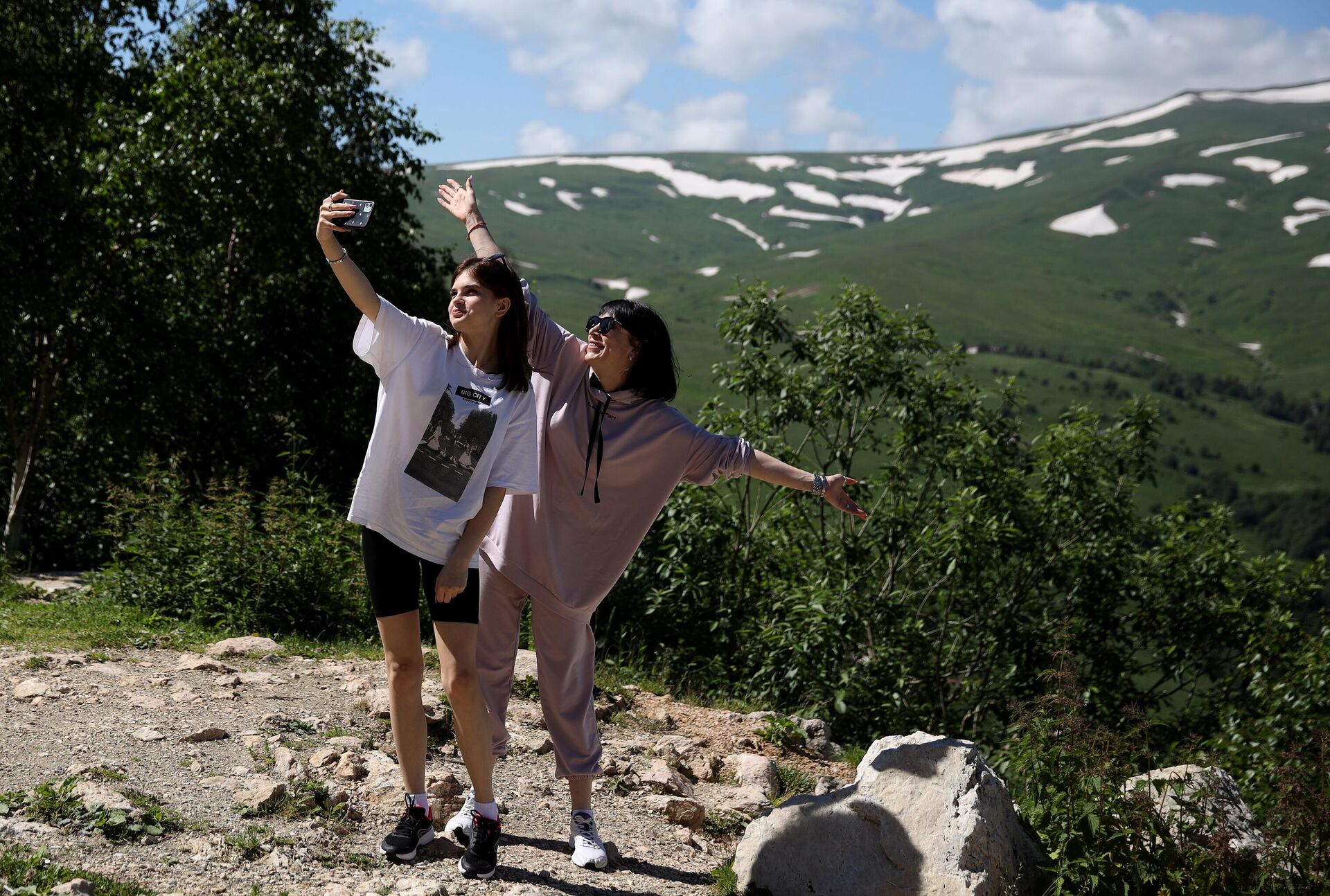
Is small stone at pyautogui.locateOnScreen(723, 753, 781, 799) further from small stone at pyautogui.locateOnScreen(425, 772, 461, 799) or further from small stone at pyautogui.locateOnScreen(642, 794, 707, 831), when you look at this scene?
small stone at pyautogui.locateOnScreen(425, 772, 461, 799)

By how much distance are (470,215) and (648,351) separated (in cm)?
88

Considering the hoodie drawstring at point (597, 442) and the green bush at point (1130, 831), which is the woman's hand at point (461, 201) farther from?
Result: the green bush at point (1130, 831)

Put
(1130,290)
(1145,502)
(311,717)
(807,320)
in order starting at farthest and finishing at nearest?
(1130,290) < (1145,502) < (807,320) < (311,717)

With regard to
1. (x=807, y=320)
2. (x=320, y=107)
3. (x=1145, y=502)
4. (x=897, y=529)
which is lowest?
(x=1145, y=502)

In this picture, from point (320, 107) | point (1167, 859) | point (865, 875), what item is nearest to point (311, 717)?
point (865, 875)

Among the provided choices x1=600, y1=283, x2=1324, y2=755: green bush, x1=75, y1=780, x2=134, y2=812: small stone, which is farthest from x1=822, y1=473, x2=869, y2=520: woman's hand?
x1=600, y1=283, x2=1324, y2=755: green bush

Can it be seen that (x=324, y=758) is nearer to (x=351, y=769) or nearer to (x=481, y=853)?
(x=351, y=769)

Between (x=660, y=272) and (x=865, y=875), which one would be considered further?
(x=660, y=272)

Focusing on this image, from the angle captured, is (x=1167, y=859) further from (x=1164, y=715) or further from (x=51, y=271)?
(x=51, y=271)

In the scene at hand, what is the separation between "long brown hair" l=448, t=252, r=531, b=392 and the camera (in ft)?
12.2

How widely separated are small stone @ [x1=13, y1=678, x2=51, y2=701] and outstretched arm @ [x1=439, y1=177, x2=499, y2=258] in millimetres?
2955

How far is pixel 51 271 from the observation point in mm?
11039

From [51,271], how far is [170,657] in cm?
661

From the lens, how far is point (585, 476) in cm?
402
